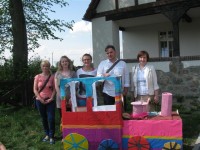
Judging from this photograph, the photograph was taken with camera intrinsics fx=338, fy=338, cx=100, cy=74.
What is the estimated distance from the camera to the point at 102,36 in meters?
13.4

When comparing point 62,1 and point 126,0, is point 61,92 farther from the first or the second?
point 62,1

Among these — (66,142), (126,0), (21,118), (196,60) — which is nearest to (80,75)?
(66,142)

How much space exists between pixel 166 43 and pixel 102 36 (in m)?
3.45

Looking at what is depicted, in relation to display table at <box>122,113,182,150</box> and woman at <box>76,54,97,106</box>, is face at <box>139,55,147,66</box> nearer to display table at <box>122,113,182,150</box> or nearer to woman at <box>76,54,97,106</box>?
woman at <box>76,54,97,106</box>

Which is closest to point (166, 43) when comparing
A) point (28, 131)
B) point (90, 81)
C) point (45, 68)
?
point (28, 131)

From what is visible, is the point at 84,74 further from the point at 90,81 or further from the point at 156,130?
the point at 156,130

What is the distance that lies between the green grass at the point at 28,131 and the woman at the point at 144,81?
1.04 m

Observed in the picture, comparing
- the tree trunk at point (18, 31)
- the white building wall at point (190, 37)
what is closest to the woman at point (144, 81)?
the tree trunk at point (18, 31)

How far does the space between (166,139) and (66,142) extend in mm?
1528

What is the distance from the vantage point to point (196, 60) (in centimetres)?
1040

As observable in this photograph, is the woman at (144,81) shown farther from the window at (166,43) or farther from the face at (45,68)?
the window at (166,43)

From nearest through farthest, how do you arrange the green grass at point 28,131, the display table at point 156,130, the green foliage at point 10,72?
1. the display table at point 156,130
2. the green grass at point 28,131
3. the green foliage at point 10,72

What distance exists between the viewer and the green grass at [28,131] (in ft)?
19.6

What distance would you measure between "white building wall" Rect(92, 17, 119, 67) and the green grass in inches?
190
